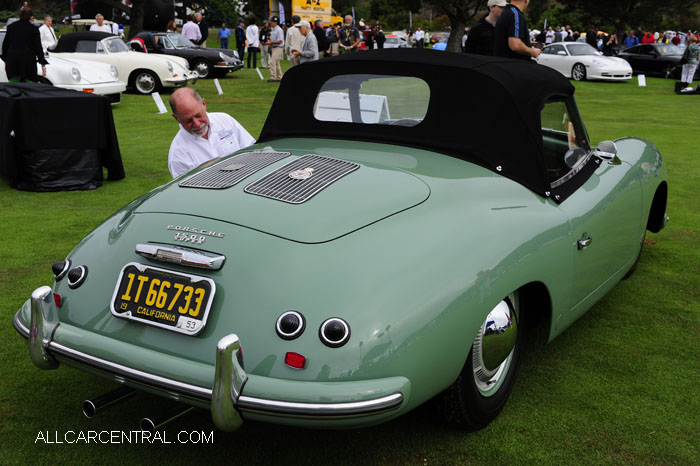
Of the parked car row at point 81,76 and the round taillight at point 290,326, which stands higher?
the round taillight at point 290,326

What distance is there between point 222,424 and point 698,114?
607 inches

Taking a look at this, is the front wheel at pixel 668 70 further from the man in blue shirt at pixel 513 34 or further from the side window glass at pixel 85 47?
the man in blue shirt at pixel 513 34

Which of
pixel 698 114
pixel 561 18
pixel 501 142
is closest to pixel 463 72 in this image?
pixel 501 142

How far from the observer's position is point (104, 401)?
2797mm

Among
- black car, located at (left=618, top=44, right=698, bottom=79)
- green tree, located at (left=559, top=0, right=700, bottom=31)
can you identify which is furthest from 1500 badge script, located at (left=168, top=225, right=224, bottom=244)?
green tree, located at (left=559, top=0, right=700, bottom=31)

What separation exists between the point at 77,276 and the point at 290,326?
3.45 feet

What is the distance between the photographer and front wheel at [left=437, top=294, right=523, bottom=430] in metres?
2.88

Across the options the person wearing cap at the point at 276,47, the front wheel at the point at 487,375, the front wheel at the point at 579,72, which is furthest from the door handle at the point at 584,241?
the front wheel at the point at 579,72

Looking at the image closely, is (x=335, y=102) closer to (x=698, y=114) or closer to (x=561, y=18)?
(x=698, y=114)

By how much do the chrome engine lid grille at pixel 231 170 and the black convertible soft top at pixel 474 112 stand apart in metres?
0.51

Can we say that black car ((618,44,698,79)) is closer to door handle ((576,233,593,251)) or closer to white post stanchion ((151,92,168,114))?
white post stanchion ((151,92,168,114))

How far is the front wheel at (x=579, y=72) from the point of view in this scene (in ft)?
78.8

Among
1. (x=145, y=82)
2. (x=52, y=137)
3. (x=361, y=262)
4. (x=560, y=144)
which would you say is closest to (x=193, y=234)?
(x=361, y=262)

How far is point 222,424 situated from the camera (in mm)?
2357
